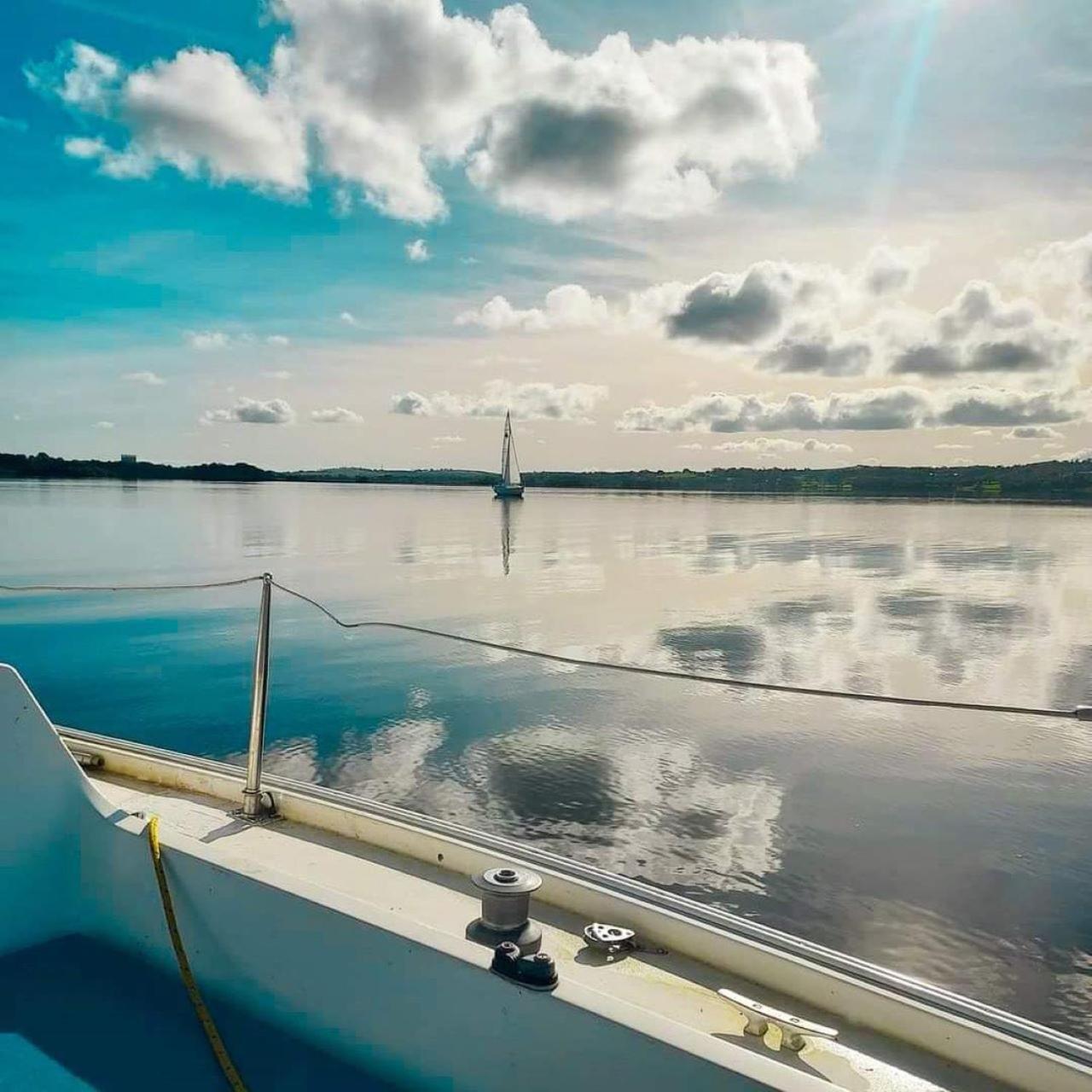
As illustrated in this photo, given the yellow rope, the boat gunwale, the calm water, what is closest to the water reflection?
the calm water

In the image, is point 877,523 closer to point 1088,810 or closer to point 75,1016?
point 1088,810

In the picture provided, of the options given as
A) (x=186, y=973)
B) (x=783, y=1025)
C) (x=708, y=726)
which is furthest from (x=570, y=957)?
(x=708, y=726)

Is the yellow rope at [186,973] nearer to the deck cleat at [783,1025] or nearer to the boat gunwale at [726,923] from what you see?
the boat gunwale at [726,923]

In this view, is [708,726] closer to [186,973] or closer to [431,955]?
[186,973]

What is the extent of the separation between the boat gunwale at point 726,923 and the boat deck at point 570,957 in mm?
99

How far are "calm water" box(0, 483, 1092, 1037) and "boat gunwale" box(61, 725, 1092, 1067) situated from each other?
8.67 feet

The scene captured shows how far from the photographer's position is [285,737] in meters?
7.51

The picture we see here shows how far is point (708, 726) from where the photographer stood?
26.7ft

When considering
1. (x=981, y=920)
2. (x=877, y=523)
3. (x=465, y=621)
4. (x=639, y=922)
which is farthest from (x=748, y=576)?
(x=877, y=523)

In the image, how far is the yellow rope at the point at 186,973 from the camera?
1977 millimetres

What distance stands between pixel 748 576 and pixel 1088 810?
626 inches

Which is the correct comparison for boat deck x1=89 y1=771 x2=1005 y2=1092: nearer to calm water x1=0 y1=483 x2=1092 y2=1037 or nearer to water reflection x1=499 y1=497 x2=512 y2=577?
calm water x1=0 y1=483 x2=1092 y2=1037

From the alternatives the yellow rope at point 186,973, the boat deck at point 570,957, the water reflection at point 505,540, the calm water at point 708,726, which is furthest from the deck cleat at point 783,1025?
the water reflection at point 505,540

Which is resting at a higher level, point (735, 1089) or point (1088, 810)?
point (735, 1089)
